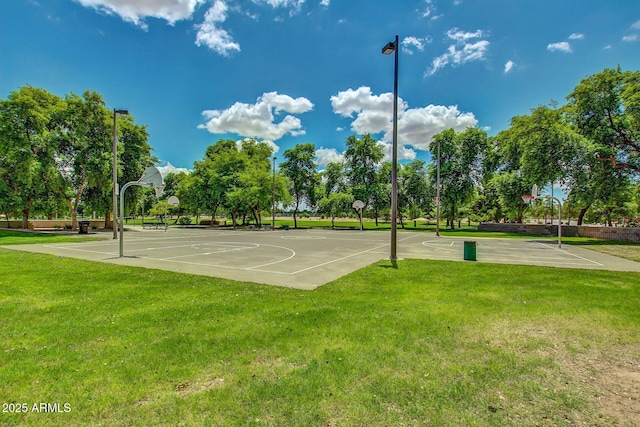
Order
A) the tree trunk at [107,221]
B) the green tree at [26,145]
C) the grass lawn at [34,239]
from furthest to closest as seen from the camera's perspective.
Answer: the tree trunk at [107,221] < the green tree at [26,145] < the grass lawn at [34,239]

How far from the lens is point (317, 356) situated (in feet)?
13.0

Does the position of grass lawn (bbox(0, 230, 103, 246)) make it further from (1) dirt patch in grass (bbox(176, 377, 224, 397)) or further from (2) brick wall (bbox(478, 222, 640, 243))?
(2) brick wall (bbox(478, 222, 640, 243))

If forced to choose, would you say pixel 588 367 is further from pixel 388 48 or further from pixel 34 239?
pixel 34 239

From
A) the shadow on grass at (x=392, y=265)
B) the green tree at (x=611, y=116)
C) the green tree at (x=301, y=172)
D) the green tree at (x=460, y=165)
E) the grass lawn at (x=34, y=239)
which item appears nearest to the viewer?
the shadow on grass at (x=392, y=265)

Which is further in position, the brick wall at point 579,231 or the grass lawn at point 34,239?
the brick wall at point 579,231

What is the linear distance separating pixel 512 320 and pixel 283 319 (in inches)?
158

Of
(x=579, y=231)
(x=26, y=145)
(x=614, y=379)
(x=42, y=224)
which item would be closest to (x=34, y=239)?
(x=26, y=145)

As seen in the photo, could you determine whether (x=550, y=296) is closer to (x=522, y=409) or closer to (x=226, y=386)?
(x=522, y=409)

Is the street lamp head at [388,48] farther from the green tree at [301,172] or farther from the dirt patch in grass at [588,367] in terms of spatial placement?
the green tree at [301,172]

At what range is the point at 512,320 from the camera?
17.8 ft

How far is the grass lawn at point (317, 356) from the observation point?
2.86 metres

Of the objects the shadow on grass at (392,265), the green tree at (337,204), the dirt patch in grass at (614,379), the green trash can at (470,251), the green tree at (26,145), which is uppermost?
the green tree at (26,145)

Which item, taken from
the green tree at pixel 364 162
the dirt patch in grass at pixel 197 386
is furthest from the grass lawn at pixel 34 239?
the green tree at pixel 364 162

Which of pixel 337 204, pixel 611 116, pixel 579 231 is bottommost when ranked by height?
pixel 579 231
